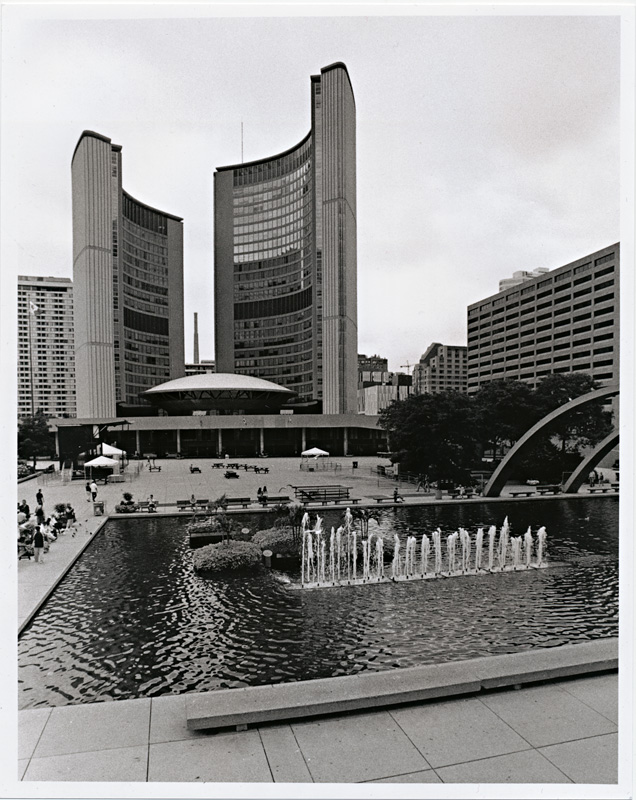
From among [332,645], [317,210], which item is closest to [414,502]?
[332,645]

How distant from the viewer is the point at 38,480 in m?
25.4

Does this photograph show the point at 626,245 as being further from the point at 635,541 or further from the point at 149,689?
the point at 149,689

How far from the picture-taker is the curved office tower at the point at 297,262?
61094 mm

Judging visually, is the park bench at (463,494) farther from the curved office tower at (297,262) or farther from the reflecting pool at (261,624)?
the curved office tower at (297,262)

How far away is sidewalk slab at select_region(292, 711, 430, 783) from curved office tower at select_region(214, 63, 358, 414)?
5900 centimetres

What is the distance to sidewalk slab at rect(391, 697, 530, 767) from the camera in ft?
13.0

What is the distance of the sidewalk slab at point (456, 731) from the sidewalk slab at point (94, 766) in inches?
76.9

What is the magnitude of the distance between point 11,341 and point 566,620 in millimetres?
8271

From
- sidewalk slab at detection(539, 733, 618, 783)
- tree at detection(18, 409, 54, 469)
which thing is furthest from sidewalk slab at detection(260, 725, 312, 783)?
tree at detection(18, 409, 54, 469)

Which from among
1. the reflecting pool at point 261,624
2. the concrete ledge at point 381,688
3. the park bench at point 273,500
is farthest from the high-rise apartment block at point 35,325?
the park bench at point 273,500

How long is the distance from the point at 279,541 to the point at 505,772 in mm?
8692

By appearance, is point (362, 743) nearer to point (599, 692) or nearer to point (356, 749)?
point (356, 749)

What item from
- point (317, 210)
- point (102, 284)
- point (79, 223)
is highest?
point (317, 210)

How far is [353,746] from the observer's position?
4.03 m
